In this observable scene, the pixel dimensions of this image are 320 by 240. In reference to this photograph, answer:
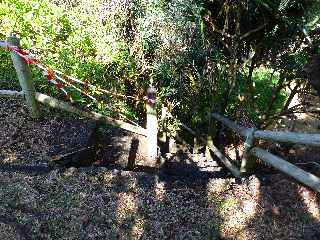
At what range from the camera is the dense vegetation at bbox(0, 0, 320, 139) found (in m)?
5.58

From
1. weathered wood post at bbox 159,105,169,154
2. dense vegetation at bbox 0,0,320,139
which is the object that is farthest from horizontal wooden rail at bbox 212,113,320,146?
weathered wood post at bbox 159,105,169,154

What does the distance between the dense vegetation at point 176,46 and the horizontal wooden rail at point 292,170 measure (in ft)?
7.45

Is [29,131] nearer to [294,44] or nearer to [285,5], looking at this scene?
[285,5]

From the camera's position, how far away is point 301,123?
8.70 m

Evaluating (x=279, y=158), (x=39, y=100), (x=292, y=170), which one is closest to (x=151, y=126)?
(x=39, y=100)

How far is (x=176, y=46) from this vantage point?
7.35 m

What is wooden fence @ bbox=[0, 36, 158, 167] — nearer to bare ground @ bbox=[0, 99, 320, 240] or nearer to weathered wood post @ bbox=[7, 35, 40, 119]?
weathered wood post @ bbox=[7, 35, 40, 119]

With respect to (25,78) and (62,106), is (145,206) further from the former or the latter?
(25,78)

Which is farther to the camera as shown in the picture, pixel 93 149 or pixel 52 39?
pixel 52 39

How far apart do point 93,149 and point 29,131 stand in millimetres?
785

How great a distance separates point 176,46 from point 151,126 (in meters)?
3.35

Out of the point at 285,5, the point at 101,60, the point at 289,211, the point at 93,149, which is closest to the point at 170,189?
the point at 289,211

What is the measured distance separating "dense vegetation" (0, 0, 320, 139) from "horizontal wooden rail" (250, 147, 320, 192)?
227 centimetres

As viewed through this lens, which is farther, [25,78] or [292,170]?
[25,78]
